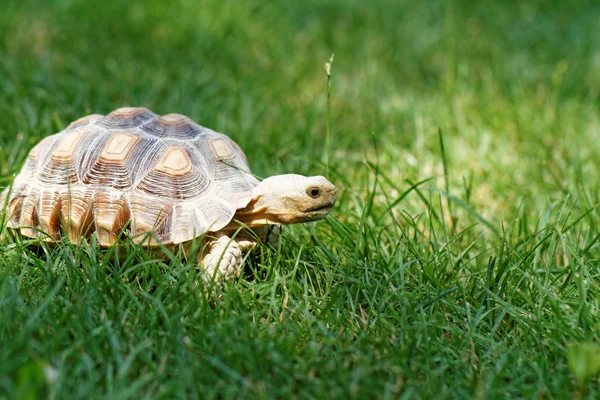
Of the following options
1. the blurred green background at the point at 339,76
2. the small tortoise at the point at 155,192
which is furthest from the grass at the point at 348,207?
the small tortoise at the point at 155,192

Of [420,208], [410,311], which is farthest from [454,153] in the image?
[410,311]

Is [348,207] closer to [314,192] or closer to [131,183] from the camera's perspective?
[314,192]

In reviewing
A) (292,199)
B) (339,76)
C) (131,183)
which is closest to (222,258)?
(292,199)

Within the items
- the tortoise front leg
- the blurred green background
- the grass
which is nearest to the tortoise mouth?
the grass

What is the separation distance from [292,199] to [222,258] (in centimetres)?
33

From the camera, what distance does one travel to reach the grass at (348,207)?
1921 mm

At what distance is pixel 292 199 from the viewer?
2.46m

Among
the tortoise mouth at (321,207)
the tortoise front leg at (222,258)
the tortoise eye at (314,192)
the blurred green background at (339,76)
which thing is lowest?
the tortoise front leg at (222,258)

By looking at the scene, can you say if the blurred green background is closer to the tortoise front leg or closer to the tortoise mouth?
the tortoise mouth

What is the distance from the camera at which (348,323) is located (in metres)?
2.24

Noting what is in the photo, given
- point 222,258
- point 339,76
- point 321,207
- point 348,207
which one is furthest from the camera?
point 339,76

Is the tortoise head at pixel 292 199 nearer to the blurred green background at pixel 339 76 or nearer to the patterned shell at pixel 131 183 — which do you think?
the patterned shell at pixel 131 183

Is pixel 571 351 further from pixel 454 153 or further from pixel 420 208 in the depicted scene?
pixel 454 153

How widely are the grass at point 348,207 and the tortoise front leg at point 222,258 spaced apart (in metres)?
0.07
